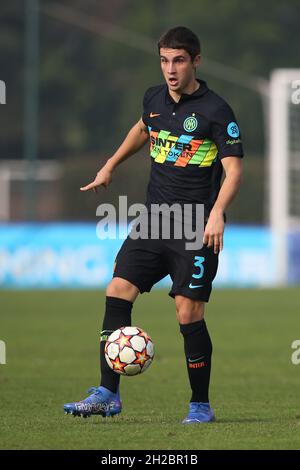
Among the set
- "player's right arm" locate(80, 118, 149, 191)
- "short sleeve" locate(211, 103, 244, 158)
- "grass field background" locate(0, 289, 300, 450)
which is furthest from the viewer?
"player's right arm" locate(80, 118, 149, 191)

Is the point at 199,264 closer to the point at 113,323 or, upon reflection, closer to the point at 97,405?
the point at 113,323

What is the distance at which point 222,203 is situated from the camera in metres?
7.00

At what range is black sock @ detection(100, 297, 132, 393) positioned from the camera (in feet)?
24.0

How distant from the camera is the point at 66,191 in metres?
37.2

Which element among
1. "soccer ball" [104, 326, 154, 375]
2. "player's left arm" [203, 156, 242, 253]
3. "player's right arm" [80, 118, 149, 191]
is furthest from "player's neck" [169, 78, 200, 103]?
"soccer ball" [104, 326, 154, 375]

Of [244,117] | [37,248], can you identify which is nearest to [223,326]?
[37,248]

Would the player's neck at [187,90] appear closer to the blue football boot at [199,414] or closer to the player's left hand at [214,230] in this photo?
the player's left hand at [214,230]

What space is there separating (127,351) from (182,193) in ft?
3.21

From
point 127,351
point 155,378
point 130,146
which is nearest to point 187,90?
point 130,146

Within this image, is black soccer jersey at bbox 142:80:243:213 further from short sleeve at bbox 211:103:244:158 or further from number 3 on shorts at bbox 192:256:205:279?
number 3 on shorts at bbox 192:256:205:279

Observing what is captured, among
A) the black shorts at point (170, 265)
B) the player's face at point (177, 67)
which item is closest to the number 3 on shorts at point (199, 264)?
the black shorts at point (170, 265)

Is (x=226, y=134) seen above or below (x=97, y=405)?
above

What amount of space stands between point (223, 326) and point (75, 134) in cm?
2176
